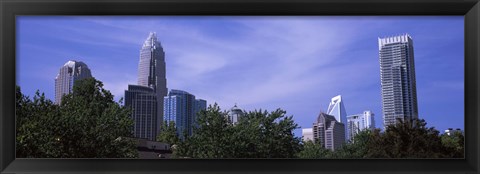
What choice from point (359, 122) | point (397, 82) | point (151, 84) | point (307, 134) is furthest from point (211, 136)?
point (397, 82)

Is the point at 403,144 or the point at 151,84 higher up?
the point at 151,84

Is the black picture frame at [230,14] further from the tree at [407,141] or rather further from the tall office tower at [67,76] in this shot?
the tall office tower at [67,76]

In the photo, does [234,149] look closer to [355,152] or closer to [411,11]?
[355,152]

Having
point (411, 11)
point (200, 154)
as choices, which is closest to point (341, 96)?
point (200, 154)

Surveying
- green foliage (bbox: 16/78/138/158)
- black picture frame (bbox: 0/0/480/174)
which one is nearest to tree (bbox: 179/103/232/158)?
green foliage (bbox: 16/78/138/158)

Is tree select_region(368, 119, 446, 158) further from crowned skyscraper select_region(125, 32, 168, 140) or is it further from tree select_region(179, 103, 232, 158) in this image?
crowned skyscraper select_region(125, 32, 168, 140)

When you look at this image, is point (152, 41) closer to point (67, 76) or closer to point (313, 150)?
point (67, 76)
